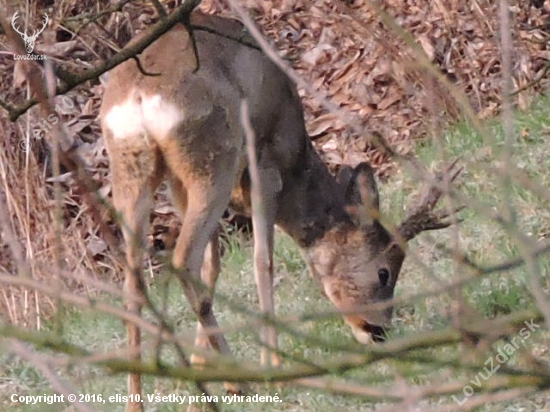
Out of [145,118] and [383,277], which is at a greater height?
[145,118]

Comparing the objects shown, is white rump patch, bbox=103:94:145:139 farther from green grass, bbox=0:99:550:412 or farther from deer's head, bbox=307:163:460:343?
deer's head, bbox=307:163:460:343

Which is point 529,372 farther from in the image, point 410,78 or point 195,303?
point 410,78

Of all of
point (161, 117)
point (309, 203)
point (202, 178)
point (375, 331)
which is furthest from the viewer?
point (309, 203)

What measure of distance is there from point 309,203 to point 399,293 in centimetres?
103

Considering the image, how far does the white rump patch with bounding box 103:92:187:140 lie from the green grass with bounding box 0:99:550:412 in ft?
3.23

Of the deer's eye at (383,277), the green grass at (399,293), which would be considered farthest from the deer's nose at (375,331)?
the deer's eye at (383,277)

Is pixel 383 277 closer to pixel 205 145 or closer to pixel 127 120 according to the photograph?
pixel 205 145

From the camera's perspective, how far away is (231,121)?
5.93 m

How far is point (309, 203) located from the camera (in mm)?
7496

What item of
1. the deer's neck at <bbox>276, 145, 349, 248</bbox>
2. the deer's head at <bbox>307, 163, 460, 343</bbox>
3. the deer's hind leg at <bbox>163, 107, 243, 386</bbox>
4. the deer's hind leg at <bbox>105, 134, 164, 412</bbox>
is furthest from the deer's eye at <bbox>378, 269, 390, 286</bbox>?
the deer's hind leg at <bbox>105, 134, 164, 412</bbox>

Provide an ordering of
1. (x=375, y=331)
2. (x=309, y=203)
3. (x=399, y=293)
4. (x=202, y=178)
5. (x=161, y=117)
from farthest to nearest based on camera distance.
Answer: (x=399, y=293), (x=309, y=203), (x=375, y=331), (x=202, y=178), (x=161, y=117)

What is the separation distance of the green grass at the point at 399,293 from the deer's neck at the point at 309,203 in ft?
1.72

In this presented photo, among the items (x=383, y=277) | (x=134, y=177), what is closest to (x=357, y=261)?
(x=383, y=277)

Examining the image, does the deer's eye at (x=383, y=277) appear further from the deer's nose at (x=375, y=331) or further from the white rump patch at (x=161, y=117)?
the white rump patch at (x=161, y=117)
